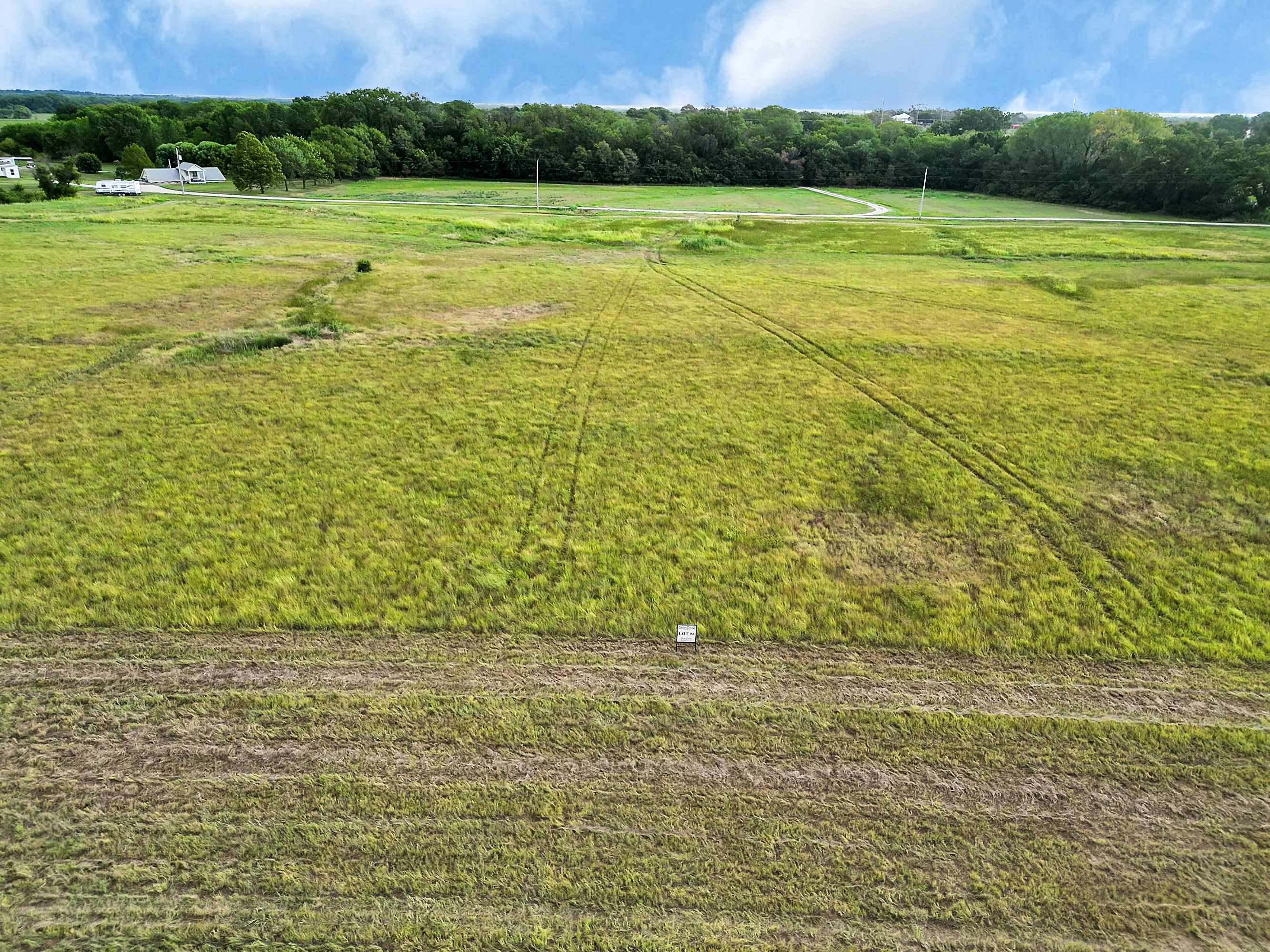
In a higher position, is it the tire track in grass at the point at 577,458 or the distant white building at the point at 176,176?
the distant white building at the point at 176,176

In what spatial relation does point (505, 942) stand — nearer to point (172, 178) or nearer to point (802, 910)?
point (802, 910)

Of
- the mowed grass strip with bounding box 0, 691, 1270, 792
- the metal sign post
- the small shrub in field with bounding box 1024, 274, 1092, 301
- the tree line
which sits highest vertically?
the tree line

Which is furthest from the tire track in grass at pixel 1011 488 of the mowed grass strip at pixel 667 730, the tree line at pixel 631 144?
the tree line at pixel 631 144

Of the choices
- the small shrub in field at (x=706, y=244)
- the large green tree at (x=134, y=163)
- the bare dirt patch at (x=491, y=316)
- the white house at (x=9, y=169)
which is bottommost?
the bare dirt patch at (x=491, y=316)

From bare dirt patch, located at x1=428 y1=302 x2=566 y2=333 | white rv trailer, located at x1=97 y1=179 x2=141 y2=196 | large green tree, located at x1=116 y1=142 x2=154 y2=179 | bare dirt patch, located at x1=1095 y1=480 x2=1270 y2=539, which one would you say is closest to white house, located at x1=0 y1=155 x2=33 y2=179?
large green tree, located at x1=116 y1=142 x2=154 y2=179

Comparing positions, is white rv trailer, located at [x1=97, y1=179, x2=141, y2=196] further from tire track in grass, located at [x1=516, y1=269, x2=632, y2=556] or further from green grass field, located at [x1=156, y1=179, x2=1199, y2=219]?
tire track in grass, located at [x1=516, y1=269, x2=632, y2=556]

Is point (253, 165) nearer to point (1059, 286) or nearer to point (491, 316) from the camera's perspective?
point (491, 316)

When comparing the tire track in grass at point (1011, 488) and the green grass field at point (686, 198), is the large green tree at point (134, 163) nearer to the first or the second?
the green grass field at point (686, 198)
